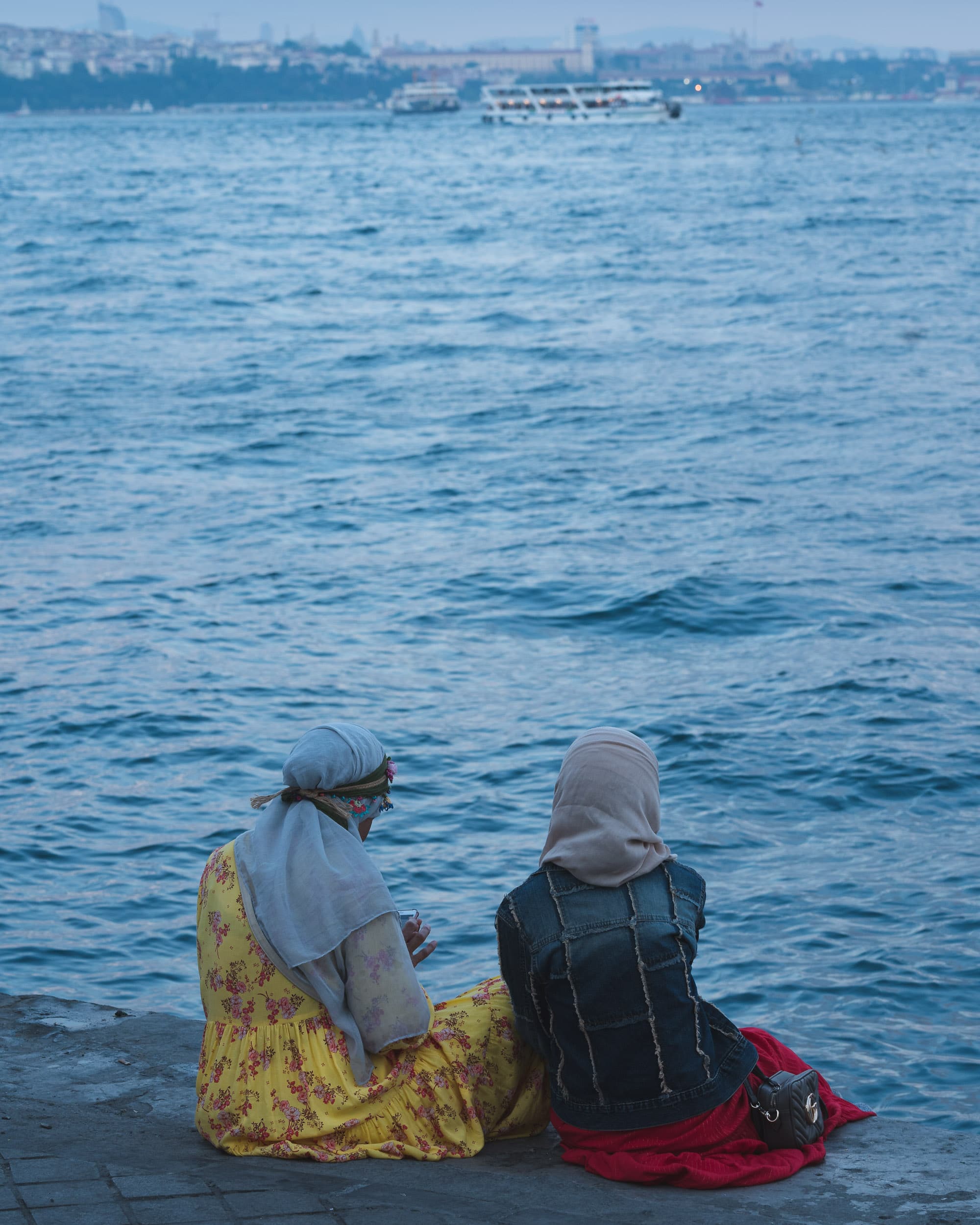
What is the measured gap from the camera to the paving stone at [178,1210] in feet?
9.63

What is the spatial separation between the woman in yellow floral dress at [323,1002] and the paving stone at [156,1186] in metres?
0.26

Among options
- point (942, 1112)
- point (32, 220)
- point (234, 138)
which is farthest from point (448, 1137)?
point (234, 138)

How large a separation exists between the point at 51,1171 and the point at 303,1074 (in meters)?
0.57

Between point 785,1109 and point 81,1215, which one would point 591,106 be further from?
point 81,1215

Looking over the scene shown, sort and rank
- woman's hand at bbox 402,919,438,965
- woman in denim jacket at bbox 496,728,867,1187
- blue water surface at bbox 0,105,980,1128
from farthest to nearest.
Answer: blue water surface at bbox 0,105,980,1128 → woman's hand at bbox 402,919,438,965 → woman in denim jacket at bbox 496,728,867,1187

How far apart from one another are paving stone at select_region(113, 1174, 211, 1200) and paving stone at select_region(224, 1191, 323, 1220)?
77 mm

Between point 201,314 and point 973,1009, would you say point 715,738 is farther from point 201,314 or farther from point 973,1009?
point 201,314

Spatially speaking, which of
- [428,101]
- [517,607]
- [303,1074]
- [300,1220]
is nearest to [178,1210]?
[300,1220]

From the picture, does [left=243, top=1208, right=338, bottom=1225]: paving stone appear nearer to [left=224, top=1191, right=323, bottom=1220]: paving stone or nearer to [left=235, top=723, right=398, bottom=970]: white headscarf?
[left=224, top=1191, right=323, bottom=1220]: paving stone

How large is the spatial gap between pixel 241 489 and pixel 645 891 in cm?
1105

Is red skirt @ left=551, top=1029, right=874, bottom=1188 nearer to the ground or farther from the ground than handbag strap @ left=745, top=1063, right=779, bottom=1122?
nearer to the ground

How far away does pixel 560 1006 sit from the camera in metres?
3.32

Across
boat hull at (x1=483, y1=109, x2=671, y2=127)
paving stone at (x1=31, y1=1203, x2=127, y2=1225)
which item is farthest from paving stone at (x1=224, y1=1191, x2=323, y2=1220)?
boat hull at (x1=483, y1=109, x2=671, y2=127)

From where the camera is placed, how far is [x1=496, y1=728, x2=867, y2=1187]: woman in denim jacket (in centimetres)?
322
